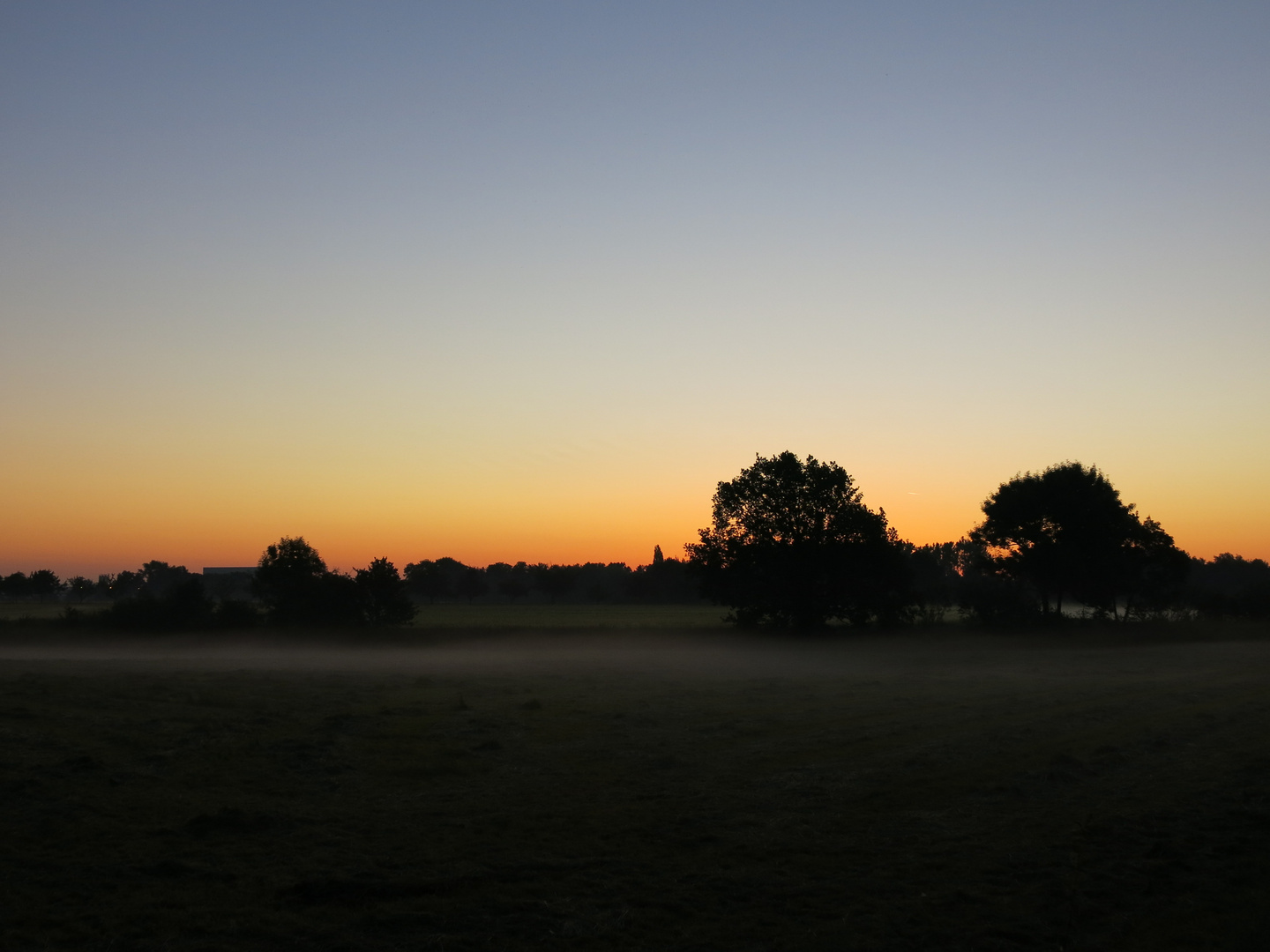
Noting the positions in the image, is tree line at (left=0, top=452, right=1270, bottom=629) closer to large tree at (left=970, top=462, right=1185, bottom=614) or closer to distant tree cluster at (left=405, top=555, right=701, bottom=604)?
large tree at (left=970, top=462, right=1185, bottom=614)

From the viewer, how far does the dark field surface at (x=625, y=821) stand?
8477 mm

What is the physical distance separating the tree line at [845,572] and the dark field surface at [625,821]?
110 feet

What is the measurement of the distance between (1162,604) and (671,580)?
8777cm

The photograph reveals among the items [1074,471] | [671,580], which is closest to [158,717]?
[1074,471]

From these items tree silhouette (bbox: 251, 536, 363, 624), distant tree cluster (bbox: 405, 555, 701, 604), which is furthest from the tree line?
distant tree cluster (bbox: 405, 555, 701, 604)

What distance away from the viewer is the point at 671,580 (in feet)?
477

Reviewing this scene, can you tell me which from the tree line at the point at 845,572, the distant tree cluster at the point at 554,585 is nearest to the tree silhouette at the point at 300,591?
the tree line at the point at 845,572

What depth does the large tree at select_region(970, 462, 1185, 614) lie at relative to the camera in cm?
6309

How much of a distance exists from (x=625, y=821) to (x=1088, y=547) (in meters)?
60.5

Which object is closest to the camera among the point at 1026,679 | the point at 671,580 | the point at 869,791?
the point at 869,791

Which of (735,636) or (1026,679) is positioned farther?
(735,636)

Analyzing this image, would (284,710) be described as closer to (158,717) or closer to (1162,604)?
(158,717)

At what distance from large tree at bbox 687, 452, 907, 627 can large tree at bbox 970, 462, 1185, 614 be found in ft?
38.8

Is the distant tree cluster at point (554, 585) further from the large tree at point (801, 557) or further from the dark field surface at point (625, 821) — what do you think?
the dark field surface at point (625, 821)
